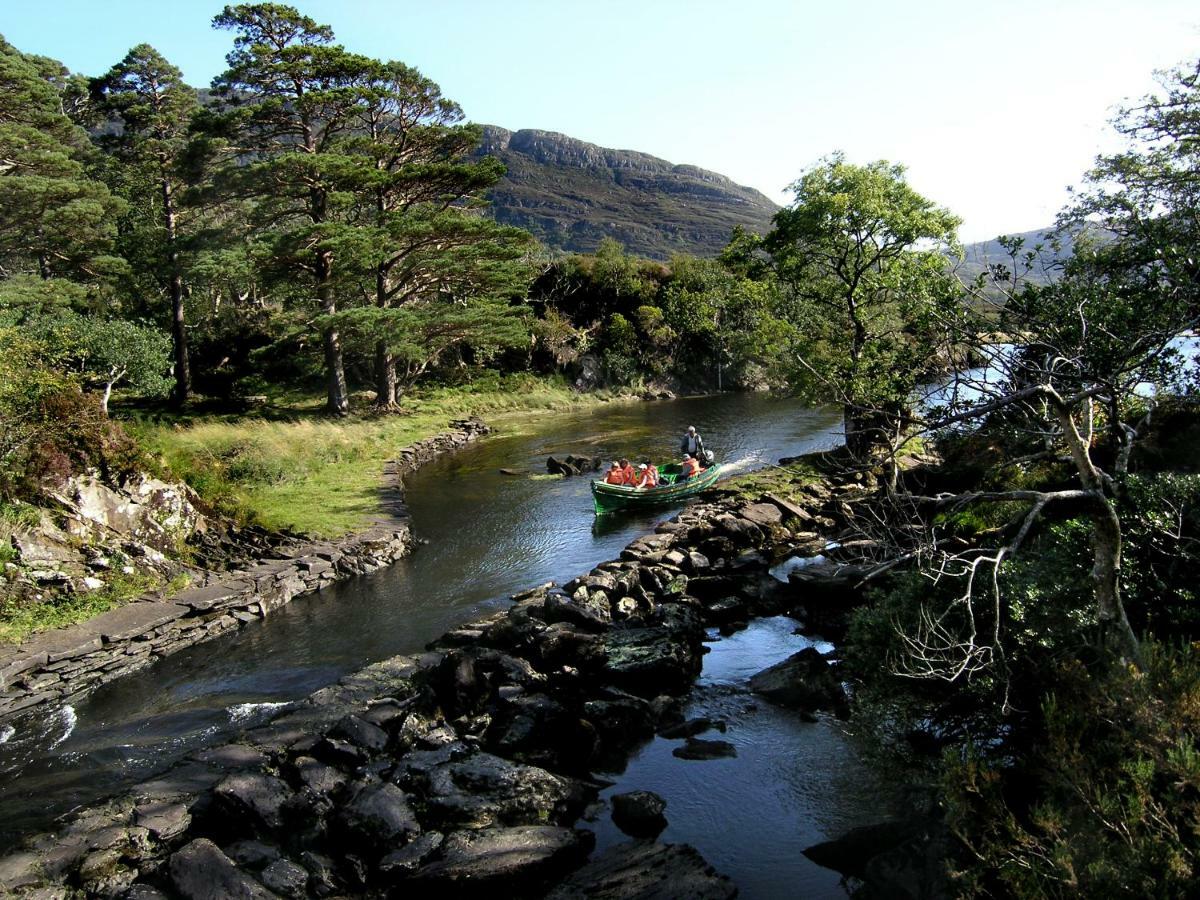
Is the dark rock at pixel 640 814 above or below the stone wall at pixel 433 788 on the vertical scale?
below

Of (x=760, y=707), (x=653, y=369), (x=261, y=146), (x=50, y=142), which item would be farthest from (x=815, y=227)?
(x=653, y=369)

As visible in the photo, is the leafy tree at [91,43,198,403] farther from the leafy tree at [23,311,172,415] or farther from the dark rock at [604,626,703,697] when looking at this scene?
the dark rock at [604,626,703,697]

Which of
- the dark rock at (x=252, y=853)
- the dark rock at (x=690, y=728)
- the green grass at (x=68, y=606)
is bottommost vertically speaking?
the dark rock at (x=690, y=728)

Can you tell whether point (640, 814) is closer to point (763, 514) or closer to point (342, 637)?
point (342, 637)

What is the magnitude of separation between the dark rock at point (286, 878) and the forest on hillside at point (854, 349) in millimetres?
6243

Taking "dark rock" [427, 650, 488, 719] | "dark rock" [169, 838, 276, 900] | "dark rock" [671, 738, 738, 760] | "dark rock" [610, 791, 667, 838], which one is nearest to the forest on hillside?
"dark rock" [671, 738, 738, 760]

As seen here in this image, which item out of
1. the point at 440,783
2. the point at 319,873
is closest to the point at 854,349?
the point at 440,783

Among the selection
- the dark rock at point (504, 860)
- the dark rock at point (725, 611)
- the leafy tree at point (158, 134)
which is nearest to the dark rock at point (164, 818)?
the dark rock at point (504, 860)

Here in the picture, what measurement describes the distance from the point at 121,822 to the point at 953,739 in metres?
9.59

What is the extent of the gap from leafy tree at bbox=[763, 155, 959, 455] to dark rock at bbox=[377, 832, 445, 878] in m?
15.4

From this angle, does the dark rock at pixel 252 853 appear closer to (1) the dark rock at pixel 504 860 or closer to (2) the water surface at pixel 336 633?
(1) the dark rock at pixel 504 860

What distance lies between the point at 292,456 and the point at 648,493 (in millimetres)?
12353

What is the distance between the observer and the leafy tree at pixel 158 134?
33.3 meters

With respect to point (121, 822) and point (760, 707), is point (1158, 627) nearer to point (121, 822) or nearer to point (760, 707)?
point (760, 707)
